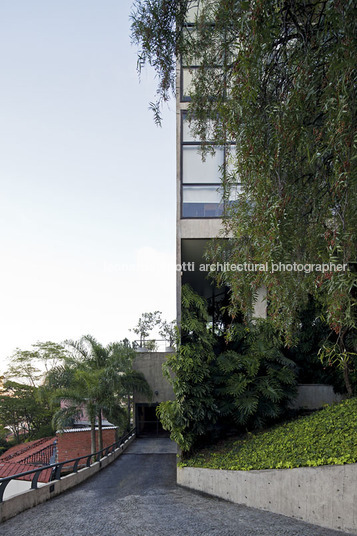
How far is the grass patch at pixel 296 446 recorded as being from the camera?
6.99 metres

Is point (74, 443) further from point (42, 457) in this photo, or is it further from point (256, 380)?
point (256, 380)

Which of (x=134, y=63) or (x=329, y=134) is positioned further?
(x=134, y=63)

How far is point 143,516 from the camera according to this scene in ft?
22.4

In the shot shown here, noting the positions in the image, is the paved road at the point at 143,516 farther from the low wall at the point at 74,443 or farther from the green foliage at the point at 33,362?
the green foliage at the point at 33,362

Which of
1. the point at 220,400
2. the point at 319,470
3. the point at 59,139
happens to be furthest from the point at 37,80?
the point at 319,470

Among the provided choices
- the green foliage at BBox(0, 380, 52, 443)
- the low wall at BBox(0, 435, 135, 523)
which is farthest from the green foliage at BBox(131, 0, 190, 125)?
the green foliage at BBox(0, 380, 52, 443)

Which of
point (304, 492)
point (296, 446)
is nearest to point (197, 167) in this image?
point (296, 446)

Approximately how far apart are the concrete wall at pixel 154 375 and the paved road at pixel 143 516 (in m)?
10.5

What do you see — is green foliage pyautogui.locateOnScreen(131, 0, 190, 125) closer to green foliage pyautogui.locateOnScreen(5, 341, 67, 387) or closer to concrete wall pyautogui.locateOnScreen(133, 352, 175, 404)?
concrete wall pyautogui.locateOnScreen(133, 352, 175, 404)

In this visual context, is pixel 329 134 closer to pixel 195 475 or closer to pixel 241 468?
pixel 241 468

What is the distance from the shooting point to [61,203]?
23.4 meters

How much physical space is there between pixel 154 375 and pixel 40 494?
13.1m

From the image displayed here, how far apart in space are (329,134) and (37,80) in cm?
1510

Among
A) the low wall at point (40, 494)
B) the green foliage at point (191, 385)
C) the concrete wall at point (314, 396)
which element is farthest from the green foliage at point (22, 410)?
the concrete wall at point (314, 396)
